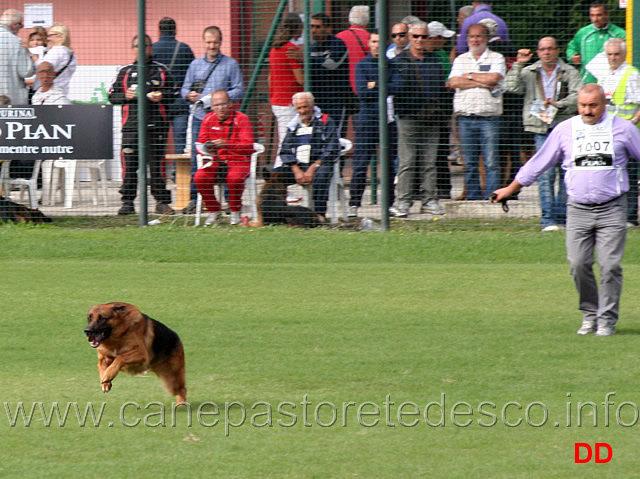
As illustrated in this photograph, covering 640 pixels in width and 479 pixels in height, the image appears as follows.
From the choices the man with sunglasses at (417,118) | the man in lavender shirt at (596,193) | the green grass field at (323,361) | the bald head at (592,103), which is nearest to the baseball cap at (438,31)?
the man with sunglasses at (417,118)

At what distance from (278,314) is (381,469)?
378 cm

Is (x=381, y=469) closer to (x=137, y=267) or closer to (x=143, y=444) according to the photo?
(x=143, y=444)

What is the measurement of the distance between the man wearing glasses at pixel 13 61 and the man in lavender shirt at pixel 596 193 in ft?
24.7

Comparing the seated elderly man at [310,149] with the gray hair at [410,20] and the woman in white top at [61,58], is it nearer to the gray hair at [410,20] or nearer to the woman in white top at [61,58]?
the gray hair at [410,20]

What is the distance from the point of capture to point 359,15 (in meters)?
13.1

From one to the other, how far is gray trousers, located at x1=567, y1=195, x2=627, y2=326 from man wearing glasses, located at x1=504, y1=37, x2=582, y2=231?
4.37 metres

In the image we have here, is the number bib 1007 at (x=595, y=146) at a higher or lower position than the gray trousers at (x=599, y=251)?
higher

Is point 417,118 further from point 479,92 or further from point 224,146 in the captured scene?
point 224,146

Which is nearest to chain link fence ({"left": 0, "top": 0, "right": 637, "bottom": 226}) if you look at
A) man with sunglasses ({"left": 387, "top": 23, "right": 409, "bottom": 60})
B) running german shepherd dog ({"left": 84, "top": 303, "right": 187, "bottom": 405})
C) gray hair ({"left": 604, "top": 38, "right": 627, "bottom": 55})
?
man with sunglasses ({"left": 387, "top": 23, "right": 409, "bottom": 60})

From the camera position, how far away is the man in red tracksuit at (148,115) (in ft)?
43.0

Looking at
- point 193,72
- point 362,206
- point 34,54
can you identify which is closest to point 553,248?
point 362,206

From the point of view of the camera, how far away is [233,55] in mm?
13219

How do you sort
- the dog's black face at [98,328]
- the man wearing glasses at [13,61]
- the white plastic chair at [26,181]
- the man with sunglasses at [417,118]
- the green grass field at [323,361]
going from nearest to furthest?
the green grass field at [323,361], the dog's black face at [98,328], the man with sunglasses at [417,118], the man wearing glasses at [13,61], the white plastic chair at [26,181]

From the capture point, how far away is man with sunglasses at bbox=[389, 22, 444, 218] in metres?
12.8
